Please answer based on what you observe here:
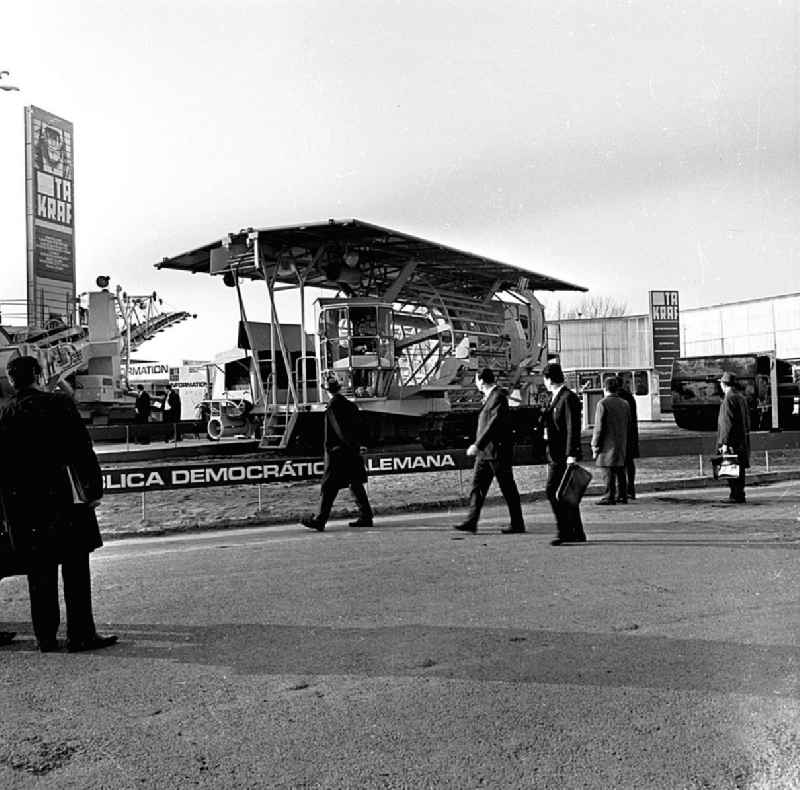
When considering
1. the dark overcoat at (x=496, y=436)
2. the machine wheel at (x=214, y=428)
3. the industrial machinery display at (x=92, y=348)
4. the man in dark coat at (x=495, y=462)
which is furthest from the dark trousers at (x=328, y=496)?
the industrial machinery display at (x=92, y=348)

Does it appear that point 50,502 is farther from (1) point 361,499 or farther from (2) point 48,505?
(1) point 361,499

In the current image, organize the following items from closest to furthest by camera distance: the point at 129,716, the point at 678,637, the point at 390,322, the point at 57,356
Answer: the point at 129,716 → the point at 678,637 → the point at 390,322 → the point at 57,356

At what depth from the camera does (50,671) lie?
4980 mm

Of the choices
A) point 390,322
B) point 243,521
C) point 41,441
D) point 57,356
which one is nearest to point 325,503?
point 243,521

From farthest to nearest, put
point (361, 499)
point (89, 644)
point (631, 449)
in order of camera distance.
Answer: point (631, 449), point (361, 499), point (89, 644)

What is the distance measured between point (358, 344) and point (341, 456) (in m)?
7.82

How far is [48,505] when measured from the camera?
5.45m

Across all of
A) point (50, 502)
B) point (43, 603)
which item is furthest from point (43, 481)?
point (43, 603)

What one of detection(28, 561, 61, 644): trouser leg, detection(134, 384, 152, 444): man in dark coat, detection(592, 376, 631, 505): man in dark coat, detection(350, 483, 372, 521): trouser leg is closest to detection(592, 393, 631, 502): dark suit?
detection(592, 376, 631, 505): man in dark coat

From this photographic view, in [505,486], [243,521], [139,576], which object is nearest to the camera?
[139,576]

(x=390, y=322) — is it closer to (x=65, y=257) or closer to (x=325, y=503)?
(x=325, y=503)

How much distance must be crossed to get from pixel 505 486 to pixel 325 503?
1931 mm

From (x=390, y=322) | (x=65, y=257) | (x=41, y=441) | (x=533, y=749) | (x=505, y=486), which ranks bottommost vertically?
(x=533, y=749)

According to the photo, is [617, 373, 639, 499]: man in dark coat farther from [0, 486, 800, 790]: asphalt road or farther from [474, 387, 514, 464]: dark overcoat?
[0, 486, 800, 790]: asphalt road
